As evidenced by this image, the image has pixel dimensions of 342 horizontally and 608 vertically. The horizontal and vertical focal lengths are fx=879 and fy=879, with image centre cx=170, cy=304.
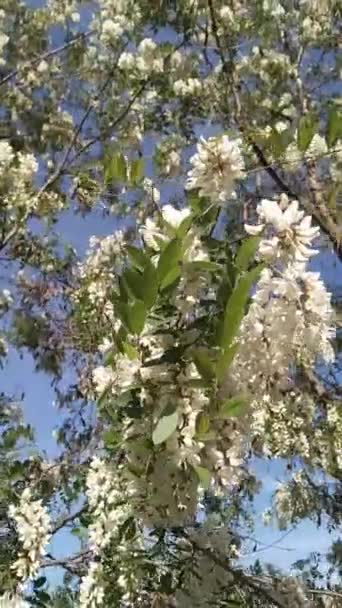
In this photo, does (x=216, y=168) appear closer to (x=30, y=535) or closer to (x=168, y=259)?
(x=168, y=259)

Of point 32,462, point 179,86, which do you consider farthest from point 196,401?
point 179,86

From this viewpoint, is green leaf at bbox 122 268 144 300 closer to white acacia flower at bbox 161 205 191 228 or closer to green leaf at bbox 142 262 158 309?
green leaf at bbox 142 262 158 309

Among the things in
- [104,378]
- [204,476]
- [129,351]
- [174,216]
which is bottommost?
[204,476]

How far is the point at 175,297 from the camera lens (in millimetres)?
1728

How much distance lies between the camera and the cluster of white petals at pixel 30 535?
258cm

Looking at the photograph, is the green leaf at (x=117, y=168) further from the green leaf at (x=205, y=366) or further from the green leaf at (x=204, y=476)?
the green leaf at (x=204, y=476)

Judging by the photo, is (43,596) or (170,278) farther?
(43,596)

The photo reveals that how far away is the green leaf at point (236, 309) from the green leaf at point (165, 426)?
154 millimetres

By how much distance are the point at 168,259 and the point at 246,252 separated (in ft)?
0.57

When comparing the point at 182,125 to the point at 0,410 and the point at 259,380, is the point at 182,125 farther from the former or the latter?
the point at 259,380

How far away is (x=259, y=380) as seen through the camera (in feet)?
5.48

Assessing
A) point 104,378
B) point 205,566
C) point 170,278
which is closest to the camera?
point 170,278

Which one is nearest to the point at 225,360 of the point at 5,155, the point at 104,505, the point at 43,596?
the point at 104,505

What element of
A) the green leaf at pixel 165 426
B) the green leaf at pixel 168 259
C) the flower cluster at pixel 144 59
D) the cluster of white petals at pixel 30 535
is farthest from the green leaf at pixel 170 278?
the flower cluster at pixel 144 59
